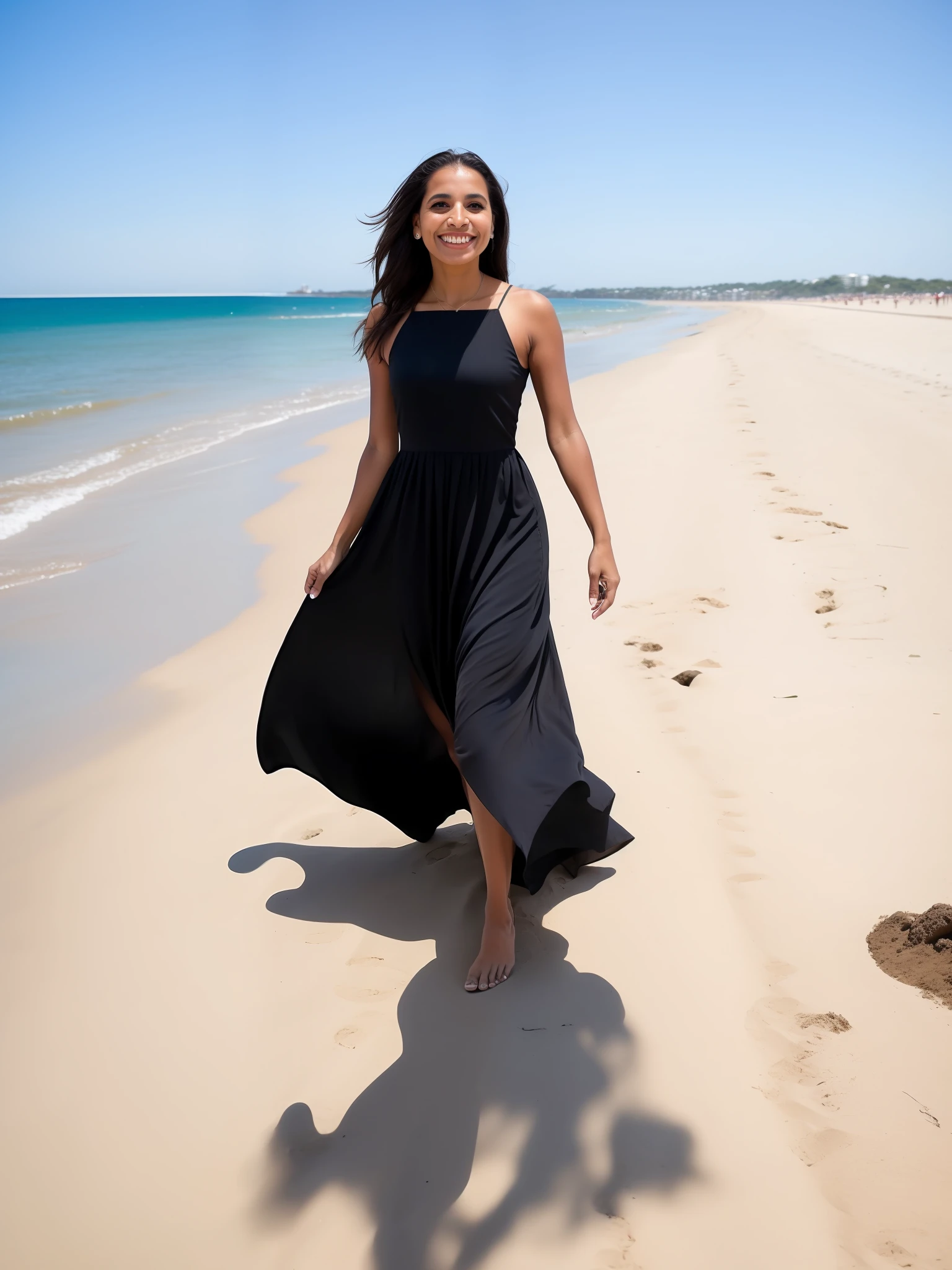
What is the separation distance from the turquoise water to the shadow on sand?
2051mm

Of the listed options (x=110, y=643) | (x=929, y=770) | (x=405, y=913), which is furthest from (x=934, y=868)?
(x=110, y=643)

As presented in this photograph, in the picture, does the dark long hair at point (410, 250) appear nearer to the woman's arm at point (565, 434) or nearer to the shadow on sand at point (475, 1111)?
the woman's arm at point (565, 434)

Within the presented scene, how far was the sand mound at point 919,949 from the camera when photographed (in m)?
2.21

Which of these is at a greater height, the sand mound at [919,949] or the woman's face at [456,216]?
the woman's face at [456,216]

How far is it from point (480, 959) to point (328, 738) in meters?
0.79

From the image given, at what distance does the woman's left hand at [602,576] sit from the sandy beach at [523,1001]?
0.83 m

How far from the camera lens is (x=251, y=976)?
2432 mm

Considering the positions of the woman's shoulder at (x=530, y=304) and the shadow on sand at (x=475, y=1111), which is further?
the woman's shoulder at (x=530, y=304)

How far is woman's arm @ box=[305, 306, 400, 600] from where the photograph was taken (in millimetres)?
2611

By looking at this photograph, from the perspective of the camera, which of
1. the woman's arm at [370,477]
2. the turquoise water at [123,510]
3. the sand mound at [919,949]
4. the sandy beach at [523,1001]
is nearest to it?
the sandy beach at [523,1001]

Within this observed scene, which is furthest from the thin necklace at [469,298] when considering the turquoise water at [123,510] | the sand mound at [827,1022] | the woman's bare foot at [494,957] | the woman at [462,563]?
the turquoise water at [123,510]

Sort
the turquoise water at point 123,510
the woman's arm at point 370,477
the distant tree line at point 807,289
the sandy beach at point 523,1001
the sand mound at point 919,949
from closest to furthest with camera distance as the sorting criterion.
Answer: the sandy beach at point 523,1001 < the sand mound at point 919,949 < the woman's arm at point 370,477 < the turquoise water at point 123,510 < the distant tree line at point 807,289

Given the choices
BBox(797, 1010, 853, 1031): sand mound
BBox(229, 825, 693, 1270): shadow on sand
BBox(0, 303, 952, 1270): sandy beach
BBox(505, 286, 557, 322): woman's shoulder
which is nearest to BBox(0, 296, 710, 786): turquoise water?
BBox(0, 303, 952, 1270): sandy beach

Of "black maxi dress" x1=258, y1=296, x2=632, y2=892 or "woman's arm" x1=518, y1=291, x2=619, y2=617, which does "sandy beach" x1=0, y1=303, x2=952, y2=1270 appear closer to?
"black maxi dress" x1=258, y1=296, x2=632, y2=892
